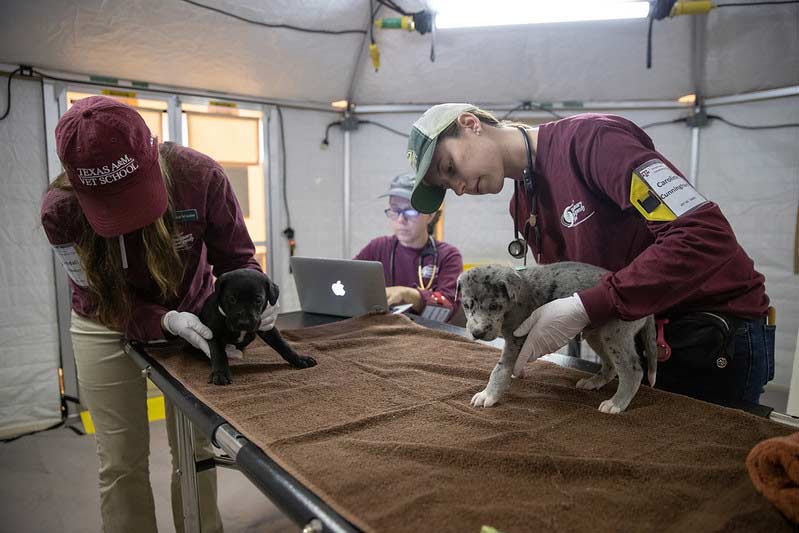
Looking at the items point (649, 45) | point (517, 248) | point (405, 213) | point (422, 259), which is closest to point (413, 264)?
point (422, 259)

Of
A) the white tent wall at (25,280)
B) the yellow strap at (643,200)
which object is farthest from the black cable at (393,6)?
the yellow strap at (643,200)

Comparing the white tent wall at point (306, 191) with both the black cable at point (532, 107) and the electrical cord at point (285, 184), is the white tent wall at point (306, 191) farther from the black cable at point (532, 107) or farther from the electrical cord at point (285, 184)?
the black cable at point (532, 107)

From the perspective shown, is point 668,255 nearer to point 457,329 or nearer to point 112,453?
point 457,329

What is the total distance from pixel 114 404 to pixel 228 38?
2723mm

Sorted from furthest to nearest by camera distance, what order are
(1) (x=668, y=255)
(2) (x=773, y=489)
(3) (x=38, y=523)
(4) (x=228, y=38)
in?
1. (4) (x=228, y=38)
2. (3) (x=38, y=523)
3. (1) (x=668, y=255)
4. (2) (x=773, y=489)

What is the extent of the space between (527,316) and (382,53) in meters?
3.37

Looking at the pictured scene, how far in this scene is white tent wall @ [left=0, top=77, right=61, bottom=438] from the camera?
3348 millimetres

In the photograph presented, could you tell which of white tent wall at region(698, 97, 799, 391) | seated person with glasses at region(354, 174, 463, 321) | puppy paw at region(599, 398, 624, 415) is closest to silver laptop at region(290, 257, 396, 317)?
seated person with glasses at region(354, 174, 463, 321)

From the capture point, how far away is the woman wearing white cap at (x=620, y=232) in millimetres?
1245

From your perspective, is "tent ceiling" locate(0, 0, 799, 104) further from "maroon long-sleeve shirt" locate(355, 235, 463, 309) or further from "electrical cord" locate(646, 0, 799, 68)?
"maroon long-sleeve shirt" locate(355, 235, 463, 309)

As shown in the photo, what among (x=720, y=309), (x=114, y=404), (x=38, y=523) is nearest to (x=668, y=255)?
(x=720, y=309)

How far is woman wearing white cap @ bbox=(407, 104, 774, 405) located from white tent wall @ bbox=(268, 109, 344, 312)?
116 inches

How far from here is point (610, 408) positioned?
136 centimetres

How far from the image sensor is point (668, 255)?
1219 millimetres
